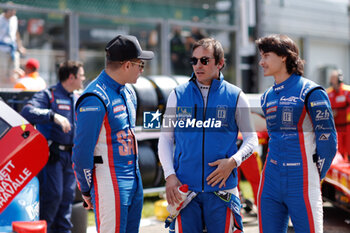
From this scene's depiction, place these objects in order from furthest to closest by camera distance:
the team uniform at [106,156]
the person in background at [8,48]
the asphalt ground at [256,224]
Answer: the person in background at [8,48] → the asphalt ground at [256,224] → the team uniform at [106,156]

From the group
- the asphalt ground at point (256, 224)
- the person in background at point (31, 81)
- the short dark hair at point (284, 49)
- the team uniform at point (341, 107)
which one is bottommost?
the asphalt ground at point (256, 224)

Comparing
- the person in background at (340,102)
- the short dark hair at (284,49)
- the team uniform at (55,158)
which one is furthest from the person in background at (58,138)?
the person in background at (340,102)

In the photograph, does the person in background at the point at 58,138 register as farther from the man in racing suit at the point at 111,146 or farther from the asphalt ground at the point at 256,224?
the man in racing suit at the point at 111,146

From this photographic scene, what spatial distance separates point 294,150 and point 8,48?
6364 millimetres

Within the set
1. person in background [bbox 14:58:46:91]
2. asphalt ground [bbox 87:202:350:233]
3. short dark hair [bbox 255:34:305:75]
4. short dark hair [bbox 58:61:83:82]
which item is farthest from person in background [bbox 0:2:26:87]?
short dark hair [bbox 255:34:305:75]

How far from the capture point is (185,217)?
3.09 metres

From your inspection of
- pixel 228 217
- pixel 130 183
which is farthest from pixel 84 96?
pixel 228 217

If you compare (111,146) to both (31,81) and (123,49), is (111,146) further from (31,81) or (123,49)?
(31,81)

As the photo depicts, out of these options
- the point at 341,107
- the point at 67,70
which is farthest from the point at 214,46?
the point at 341,107

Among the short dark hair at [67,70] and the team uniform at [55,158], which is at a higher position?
the short dark hair at [67,70]

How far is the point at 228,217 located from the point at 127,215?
0.68m

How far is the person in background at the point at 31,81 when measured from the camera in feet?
22.3

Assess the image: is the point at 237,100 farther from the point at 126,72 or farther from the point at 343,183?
the point at 343,183

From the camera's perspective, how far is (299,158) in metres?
3.27
